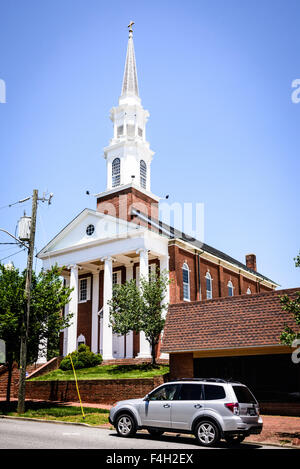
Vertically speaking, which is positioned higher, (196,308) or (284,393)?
(196,308)

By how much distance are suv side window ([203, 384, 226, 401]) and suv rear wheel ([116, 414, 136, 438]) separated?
2.46m

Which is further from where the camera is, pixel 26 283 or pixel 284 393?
pixel 26 283

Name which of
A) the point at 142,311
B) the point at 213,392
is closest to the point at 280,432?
the point at 213,392

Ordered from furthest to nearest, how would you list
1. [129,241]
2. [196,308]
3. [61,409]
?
[129,241]
[196,308]
[61,409]

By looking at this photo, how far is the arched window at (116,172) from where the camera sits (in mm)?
43828

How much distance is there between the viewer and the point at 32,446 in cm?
1143

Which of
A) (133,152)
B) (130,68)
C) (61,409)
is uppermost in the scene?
(130,68)

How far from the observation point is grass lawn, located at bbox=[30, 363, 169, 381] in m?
28.4

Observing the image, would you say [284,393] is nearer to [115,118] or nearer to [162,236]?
[162,236]

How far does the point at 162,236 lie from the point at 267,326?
60.0 feet

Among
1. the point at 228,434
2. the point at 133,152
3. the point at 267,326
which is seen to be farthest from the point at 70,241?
the point at 228,434

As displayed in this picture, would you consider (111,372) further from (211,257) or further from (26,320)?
(211,257)

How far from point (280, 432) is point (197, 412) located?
3.98m

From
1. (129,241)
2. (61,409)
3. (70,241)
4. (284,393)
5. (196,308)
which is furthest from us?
(70,241)
